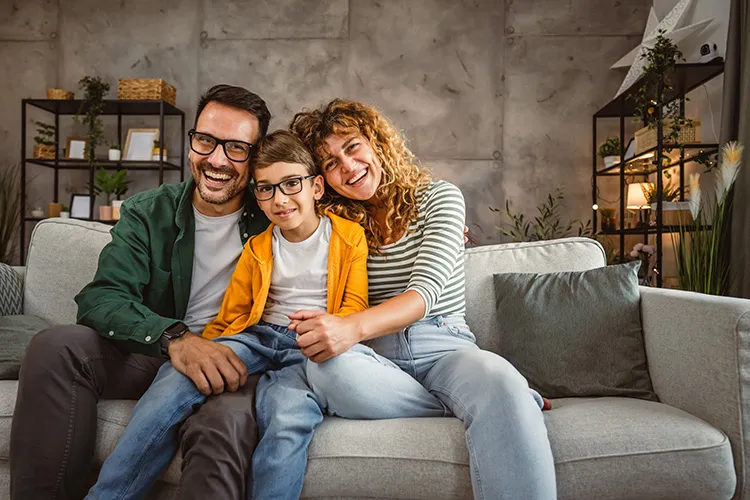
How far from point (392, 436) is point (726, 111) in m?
2.77

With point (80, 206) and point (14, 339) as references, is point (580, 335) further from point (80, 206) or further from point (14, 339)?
point (80, 206)

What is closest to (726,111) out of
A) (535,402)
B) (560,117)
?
(560,117)

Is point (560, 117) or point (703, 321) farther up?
point (560, 117)

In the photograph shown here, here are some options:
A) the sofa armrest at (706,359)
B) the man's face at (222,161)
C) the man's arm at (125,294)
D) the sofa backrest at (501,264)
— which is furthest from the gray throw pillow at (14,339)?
the sofa armrest at (706,359)

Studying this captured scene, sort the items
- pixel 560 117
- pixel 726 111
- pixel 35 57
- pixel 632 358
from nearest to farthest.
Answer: pixel 632 358
pixel 726 111
pixel 560 117
pixel 35 57

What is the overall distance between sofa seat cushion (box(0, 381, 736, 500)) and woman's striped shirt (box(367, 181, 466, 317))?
0.44 meters

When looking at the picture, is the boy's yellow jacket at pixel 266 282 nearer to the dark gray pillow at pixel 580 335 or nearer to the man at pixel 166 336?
the man at pixel 166 336

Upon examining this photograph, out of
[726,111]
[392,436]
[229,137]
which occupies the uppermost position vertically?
[726,111]

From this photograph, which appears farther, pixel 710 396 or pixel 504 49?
pixel 504 49

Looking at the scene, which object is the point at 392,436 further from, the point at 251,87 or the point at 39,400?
the point at 251,87

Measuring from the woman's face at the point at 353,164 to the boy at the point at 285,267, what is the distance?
0.19 feet

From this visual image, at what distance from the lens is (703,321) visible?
162 centimetres

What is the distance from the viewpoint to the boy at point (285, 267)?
5.72 ft

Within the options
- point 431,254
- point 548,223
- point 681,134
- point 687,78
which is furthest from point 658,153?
point 431,254
